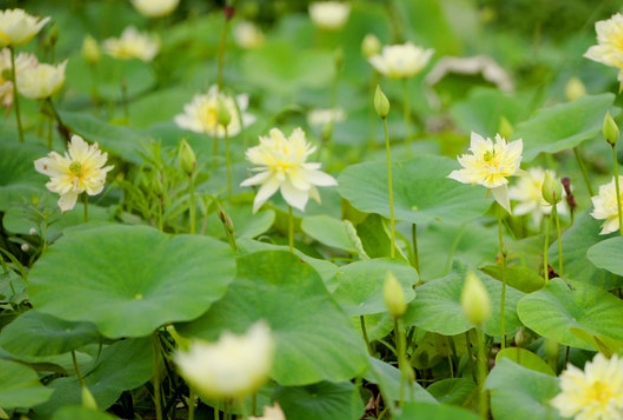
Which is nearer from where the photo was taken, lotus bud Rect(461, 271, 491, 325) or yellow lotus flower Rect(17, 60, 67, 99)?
lotus bud Rect(461, 271, 491, 325)

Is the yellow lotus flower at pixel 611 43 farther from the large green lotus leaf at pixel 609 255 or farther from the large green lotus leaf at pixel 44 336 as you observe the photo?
the large green lotus leaf at pixel 44 336

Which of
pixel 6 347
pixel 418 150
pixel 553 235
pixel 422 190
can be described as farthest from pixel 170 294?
pixel 418 150

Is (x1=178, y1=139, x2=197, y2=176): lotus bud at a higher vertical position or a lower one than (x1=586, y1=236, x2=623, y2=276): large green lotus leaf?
higher

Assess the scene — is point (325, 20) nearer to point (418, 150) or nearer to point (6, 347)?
point (418, 150)

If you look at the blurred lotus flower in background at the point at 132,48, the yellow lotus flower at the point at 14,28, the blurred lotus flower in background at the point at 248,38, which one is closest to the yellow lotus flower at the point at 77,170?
the yellow lotus flower at the point at 14,28

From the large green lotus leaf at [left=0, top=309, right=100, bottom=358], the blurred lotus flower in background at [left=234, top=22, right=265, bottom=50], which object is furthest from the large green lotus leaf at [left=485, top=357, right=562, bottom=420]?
the blurred lotus flower in background at [left=234, top=22, right=265, bottom=50]

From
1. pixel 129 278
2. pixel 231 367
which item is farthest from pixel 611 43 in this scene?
pixel 231 367

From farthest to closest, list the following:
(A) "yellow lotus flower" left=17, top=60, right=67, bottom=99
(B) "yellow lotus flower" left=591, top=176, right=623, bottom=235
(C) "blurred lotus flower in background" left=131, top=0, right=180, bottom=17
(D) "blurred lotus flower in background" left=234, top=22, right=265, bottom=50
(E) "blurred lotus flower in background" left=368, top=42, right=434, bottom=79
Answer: (D) "blurred lotus flower in background" left=234, top=22, right=265, bottom=50, (C) "blurred lotus flower in background" left=131, top=0, right=180, bottom=17, (E) "blurred lotus flower in background" left=368, top=42, right=434, bottom=79, (A) "yellow lotus flower" left=17, top=60, right=67, bottom=99, (B) "yellow lotus flower" left=591, top=176, right=623, bottom=235

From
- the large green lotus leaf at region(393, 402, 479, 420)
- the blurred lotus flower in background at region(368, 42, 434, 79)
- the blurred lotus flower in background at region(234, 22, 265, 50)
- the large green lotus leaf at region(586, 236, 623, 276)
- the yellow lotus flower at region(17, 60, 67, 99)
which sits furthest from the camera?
the blurred lotus flower in background at region(234, 22, 265, 50)

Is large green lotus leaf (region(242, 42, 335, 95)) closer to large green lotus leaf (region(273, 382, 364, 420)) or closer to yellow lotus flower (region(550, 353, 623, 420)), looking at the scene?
large green lotus leaf (region(273, 382, 364, 420))
